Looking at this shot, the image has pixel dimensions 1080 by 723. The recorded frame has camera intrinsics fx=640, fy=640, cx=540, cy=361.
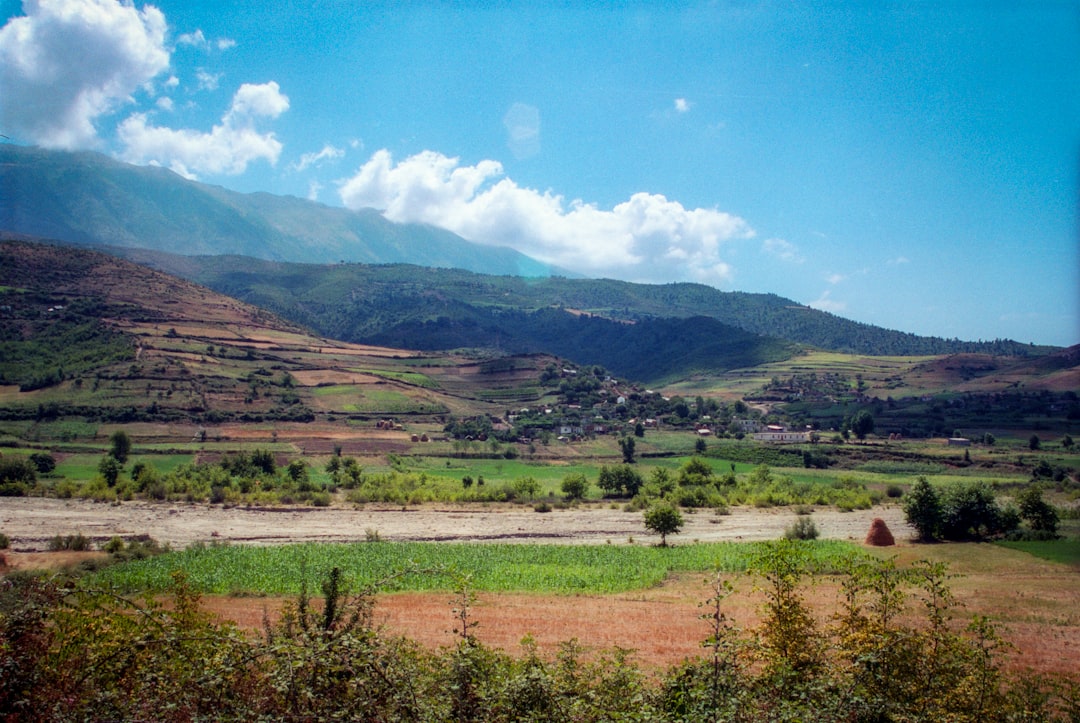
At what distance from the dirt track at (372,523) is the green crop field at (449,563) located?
19.9 ft

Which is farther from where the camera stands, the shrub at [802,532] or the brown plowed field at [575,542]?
the shrub at [802,532]

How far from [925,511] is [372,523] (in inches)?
1725

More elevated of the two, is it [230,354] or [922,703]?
[230,354]

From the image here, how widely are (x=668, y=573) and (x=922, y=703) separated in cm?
2912

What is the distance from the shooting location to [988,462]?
84.6 m

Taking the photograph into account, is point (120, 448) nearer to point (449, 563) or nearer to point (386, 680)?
point (449, 563)

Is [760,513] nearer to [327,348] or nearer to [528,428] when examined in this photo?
[528,428]

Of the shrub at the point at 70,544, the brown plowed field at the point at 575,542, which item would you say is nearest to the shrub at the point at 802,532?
the brown plowed field at the point at 575,542

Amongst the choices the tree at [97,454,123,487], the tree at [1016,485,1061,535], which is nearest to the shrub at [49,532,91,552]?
the tree at [97,454,123,487]

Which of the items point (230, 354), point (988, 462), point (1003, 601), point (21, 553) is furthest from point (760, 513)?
point (230, 354)

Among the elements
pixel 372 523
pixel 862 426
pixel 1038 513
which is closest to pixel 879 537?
pixel 1038 513

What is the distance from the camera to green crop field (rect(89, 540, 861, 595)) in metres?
31.3

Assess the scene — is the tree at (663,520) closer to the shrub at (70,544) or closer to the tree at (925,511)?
the tree at (925,511)

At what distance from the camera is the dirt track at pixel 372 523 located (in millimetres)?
47547
